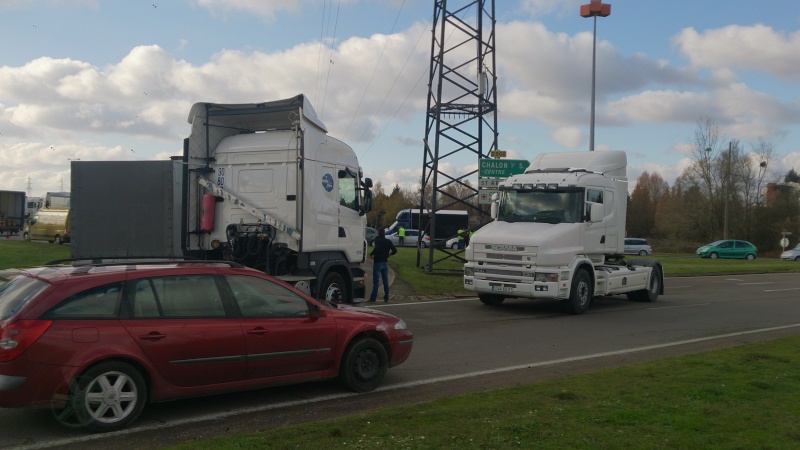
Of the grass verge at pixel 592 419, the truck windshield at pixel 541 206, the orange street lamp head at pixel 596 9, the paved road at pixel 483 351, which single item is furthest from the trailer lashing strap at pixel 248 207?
the orange street lamp head at pixel 596 9

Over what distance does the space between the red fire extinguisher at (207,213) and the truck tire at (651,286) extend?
11175 millimetres

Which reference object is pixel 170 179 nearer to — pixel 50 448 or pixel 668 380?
pixel 50 448

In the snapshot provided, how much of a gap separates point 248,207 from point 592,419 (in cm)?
821

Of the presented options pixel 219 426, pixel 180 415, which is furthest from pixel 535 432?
pixel 180 415

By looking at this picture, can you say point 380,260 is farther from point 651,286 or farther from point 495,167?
point 651,286

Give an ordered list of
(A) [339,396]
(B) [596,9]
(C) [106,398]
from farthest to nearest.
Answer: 1. (B) [596,9]
2. (A) [339,396]
3. (C) [106,398]

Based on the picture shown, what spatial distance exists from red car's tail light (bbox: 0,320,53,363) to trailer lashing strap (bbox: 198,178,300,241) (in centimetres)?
696

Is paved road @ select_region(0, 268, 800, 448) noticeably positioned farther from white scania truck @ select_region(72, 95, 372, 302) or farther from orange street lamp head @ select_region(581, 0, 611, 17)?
orange street lamp head @ select_region(581, 0, 611, 17)

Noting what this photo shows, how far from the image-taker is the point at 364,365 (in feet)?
25.2

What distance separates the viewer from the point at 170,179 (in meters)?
12.5

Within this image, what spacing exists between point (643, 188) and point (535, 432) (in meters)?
108

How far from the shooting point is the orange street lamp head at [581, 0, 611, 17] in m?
26.3

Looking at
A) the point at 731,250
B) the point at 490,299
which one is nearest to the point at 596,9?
the point at 490,299

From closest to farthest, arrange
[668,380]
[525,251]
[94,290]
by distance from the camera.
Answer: [94,290] → [668,380] → [525,251]
